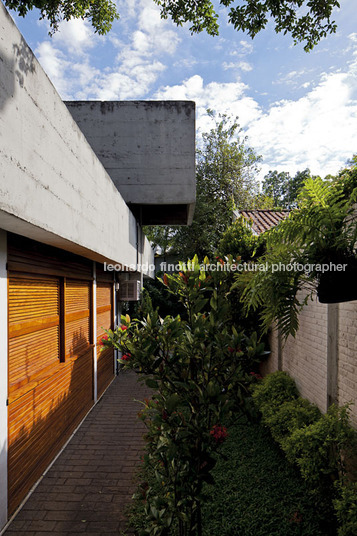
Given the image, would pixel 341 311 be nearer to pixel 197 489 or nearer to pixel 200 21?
pixel 197 489

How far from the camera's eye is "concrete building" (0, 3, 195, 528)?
2.44 meters

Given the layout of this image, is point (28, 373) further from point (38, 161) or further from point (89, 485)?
point (38, 161)

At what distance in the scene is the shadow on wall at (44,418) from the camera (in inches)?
133

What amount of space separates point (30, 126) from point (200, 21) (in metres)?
2.81

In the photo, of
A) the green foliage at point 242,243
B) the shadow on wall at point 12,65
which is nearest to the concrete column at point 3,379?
the shadow on wall at point 12,65

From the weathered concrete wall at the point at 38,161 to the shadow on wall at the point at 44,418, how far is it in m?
→ 1.91

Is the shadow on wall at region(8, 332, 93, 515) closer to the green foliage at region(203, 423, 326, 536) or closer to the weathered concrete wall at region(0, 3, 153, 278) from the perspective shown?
the weathered concrete wall at region(0, 3, 153, 278)

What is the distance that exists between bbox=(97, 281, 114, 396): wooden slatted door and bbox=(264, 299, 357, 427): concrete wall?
4052mm

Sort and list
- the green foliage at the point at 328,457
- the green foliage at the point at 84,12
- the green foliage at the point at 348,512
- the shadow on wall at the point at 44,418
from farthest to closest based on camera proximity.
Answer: the green foliage at the point at 84,12, the shadow on wall at the point at 44,418, the green foliage at the point at 328,457, the green foliage at the point at 348,512

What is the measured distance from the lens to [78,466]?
4.41 meters

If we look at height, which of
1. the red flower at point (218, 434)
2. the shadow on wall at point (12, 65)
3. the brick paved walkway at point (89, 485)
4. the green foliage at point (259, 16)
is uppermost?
the green foliage at point (259, 16)

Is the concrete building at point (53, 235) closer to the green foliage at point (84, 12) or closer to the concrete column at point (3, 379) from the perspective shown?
the concrete column at point (3, 379)

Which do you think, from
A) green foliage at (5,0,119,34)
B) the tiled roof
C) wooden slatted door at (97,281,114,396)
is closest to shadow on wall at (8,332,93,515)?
wooden slatted door at (97,281,114,396)

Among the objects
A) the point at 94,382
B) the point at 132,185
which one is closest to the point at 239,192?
the point at 132,185
